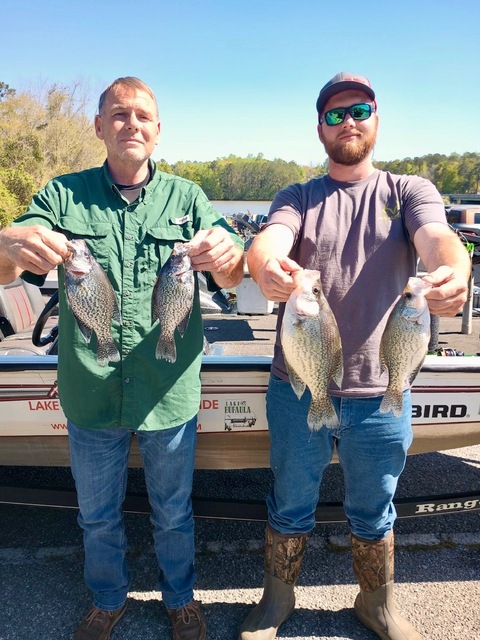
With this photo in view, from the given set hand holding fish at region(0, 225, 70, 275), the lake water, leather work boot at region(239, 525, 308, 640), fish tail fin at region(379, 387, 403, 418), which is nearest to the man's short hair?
hand holding fish at region(0, 225, 70, 275)

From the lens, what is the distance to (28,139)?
3091cm

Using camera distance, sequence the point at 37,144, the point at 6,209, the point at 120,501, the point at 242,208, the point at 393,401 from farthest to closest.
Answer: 1. the point at 242,208
2. the point at 37,144
3. the point at 6,209
4. the point at 120,501
5. the point at 393,401

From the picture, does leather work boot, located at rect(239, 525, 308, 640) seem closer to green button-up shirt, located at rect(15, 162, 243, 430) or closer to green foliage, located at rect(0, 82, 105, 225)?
green button-up shirt, located at rect(15, 162, 243, 430)

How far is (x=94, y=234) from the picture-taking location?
2.10 meters

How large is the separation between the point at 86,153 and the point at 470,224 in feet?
98.2

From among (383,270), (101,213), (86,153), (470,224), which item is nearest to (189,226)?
(101,213)

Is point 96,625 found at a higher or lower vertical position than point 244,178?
lower

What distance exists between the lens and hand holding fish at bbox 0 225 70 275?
1807 mm

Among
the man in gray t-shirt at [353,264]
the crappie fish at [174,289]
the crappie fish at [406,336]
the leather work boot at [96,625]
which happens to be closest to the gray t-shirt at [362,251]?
the man in gray t-shirt at [353,264]

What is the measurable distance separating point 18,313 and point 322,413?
12.1 feet

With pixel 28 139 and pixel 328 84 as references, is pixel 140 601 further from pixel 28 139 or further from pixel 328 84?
pixel 28 139

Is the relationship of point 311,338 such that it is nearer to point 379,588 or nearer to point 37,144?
point 379,588

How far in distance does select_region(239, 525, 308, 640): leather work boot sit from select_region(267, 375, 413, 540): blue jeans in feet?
0.33

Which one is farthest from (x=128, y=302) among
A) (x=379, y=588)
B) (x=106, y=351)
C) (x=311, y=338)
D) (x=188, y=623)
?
(x=379, y=588)
